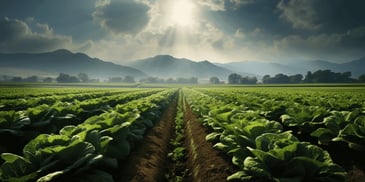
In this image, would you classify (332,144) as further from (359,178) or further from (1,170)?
(1,170)

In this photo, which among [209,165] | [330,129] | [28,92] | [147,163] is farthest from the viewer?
[28,92]

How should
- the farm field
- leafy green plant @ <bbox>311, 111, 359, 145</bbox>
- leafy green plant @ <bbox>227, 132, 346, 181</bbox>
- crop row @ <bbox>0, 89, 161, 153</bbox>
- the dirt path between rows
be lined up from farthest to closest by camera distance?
1. crop row @ <bbox>0, 89, 161, 153</bbox>
2. leafy green plant @ <bbox>311, 111, 359, 145</bbox>
3. the dirt path between rows
4. the farm field
5. leafy green plant @ <bbox>227, 132, 346, 181</bbox>

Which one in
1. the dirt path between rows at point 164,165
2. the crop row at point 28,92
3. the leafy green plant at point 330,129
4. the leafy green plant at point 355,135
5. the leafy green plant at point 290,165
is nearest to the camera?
the leafy green plant at point 290,165

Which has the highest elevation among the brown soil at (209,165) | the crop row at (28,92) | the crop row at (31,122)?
the crop row at (31,122)

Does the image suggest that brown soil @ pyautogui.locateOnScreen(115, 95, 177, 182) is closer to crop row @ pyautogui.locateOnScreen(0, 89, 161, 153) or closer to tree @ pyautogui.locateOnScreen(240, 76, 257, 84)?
crop row @ pyautogui.locateOnScreen(0, 89, 161, 153)

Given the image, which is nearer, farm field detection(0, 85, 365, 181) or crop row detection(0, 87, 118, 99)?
farm field detection(0, 85, 365, 181)

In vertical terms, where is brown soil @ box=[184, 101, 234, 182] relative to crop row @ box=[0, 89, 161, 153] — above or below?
below

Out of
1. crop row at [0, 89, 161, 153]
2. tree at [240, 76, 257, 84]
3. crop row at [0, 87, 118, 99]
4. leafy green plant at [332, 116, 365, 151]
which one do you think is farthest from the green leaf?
tree at [240, 76, 257, 84]

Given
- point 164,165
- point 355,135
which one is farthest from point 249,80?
point 355,135

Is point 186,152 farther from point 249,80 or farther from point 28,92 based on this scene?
point 249,80

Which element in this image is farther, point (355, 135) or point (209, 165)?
point (209, 165)

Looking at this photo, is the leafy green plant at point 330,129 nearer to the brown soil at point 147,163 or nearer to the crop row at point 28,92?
the brown soil at point 147,163

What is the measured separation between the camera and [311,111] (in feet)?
24.3

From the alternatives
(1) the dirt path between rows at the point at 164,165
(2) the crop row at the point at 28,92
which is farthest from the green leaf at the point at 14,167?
(2) the crop row at the point at 28,92
